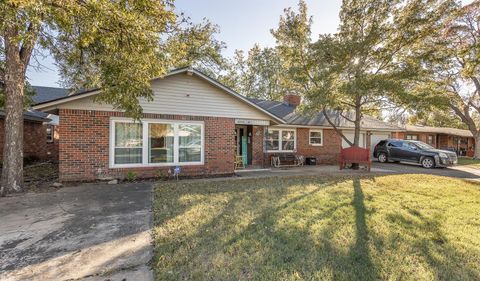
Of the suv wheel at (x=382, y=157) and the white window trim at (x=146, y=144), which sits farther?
the suv wheel at (x=382, y=157)

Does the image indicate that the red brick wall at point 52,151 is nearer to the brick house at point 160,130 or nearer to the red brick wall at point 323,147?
the brick house at point 160,130

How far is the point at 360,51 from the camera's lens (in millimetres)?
11438

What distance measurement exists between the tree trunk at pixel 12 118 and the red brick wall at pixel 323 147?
13.1 metres

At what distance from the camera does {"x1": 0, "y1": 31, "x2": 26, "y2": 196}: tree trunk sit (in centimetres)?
689

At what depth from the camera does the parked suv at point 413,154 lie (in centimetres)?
1412

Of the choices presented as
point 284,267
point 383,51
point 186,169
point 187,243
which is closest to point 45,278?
point 187,243

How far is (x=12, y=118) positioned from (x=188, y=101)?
546 cm

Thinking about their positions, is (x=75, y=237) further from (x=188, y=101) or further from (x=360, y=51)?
(x=360, y=51)

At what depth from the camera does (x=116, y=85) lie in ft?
22.5

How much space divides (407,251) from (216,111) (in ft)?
26.9

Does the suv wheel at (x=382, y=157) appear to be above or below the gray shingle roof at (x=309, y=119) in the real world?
below

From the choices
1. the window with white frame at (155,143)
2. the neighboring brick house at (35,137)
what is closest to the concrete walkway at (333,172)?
the window with white frame at (155,143)

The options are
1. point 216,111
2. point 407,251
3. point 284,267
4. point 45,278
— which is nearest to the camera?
point 45,278

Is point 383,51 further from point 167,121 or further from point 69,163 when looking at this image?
point 69,163
